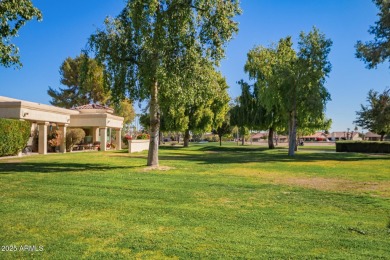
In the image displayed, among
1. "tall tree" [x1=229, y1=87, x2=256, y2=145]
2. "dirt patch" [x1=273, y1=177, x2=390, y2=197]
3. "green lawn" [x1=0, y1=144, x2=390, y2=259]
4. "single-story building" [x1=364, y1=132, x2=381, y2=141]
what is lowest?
"green lawn" [x1=0, y1=144, x2=390, y2=259]

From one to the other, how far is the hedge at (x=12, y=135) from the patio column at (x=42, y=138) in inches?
137

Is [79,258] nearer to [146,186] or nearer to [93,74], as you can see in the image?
[146,186]

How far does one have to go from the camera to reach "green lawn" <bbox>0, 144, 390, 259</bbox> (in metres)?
5.47

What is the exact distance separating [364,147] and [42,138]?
3722 cm

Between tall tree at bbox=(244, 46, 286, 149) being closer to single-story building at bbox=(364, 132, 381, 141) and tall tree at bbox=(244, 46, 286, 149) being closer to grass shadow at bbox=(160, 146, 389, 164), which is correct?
grass shadow at bbox=(160, 146, 389, 164)

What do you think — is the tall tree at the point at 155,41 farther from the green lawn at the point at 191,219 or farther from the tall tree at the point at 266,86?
the tall tree at the point at 266,86

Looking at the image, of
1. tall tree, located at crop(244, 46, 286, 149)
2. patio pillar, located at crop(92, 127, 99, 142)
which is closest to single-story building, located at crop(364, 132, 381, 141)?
tall tree, located at crop(244, 46, 286, 149)

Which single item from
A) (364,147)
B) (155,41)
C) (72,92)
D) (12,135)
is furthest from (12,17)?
(72,92)

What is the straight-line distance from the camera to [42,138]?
2755 centimetres

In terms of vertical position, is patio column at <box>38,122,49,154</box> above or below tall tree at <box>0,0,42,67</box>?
below

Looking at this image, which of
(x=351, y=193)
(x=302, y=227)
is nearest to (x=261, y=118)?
(x=351, y=193)

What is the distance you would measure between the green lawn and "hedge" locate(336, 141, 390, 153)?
1360 inches

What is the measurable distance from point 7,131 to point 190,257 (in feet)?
66.1

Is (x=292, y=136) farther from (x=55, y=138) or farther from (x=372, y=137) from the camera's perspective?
(x=372, y=137)
